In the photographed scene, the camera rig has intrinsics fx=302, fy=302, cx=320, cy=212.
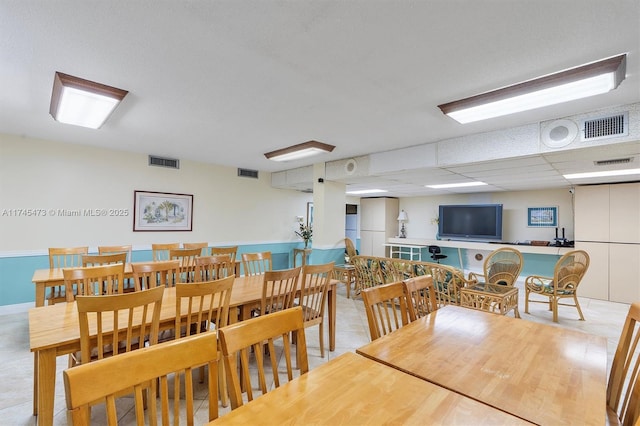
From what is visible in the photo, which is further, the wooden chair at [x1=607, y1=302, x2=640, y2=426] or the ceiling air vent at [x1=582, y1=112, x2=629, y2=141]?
the ceiling air vent at [x1=582, y1=112, x2=629, y2=141]

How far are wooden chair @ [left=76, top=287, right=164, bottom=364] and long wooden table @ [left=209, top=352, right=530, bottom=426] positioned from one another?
3.49 ft

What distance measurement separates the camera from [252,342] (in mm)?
1105

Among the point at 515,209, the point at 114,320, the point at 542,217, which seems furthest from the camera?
the point at 515,209

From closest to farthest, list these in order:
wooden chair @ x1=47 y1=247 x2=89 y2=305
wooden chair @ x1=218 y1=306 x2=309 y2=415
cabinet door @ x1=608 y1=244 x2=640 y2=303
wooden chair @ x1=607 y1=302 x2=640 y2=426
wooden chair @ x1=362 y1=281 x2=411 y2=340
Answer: wooden chair @ x1=218 y1=306 x2=309 y2=415, wooden chair @ x1=607 y1=302 x2=640 y2=426, wooden chair @ x1=362 y1=281 x2=411 y2=340, wooden chair @ x1=47 y1=247 x2=89 y2=305, cabinet door @ x1=608 y1=244 x2=640 y2=303

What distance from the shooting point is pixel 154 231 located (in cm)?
513

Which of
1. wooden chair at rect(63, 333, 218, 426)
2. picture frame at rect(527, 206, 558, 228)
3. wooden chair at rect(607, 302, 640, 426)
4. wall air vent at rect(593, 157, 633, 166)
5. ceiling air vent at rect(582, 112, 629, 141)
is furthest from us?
picture frame at rect(527, 206, 558, 228)

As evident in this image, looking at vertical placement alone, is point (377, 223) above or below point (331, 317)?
above

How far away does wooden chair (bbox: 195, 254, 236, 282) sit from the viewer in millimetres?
3305

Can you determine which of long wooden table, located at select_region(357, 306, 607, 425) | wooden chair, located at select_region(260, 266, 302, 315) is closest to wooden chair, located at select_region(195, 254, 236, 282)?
wooden chair, located at select_region(260, 266, 302, 315)

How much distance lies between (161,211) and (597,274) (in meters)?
7.66

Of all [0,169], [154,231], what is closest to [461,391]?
[154,231]

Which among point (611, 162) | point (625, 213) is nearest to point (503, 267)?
point (611, 162)

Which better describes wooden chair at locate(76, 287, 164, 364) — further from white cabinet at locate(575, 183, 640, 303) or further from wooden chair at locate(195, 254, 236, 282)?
white cabinet at locate(575, 183, 640, 303)

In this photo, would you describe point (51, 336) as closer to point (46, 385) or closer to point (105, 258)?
point (46, 385)
